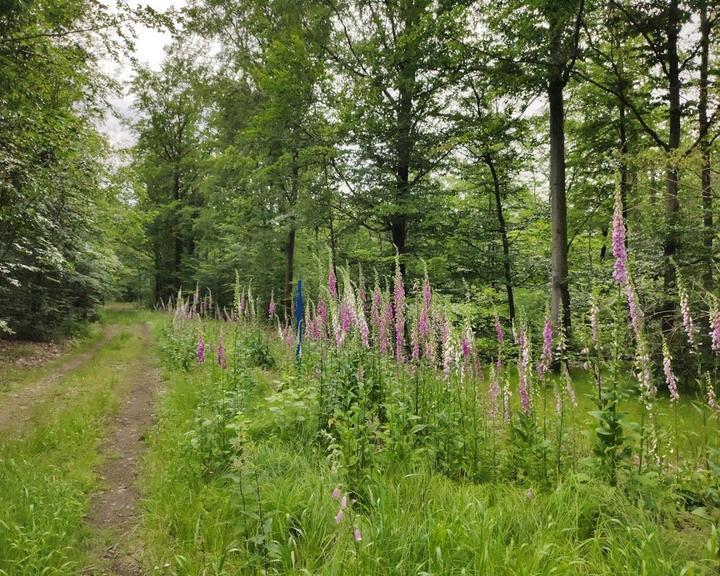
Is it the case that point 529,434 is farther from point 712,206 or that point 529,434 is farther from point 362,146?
point 362,146

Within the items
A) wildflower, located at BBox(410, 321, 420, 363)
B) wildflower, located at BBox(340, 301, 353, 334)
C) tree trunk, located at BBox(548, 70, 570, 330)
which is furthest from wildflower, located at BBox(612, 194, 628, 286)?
tree trunk, located at BBox(548, 70, 570, 330)

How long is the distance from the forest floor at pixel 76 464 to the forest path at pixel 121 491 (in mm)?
10

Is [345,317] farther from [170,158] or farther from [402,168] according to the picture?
[170,158]

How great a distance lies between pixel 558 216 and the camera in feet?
32.0

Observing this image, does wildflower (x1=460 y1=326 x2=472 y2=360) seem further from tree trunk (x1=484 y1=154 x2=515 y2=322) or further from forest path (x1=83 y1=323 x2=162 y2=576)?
tree trunk (x1=484 y1=154 x2=515 y2=322)

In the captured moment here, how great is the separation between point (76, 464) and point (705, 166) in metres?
11.8

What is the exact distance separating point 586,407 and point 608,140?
9155 millimetres

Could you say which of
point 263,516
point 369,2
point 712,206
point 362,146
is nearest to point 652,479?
point 263,516

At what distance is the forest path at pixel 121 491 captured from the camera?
3.39 meters

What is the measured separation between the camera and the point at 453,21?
946 cm

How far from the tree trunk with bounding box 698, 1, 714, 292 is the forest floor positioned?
359 inches

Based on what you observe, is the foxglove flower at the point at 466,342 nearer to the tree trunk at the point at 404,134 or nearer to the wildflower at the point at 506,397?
the wildflower at the point at 506,397

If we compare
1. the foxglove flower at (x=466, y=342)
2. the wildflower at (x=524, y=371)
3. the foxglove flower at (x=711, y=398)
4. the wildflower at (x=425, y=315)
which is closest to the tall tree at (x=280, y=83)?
the wildflower at (x=425, y=315)

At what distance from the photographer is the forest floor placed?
3.29 m
